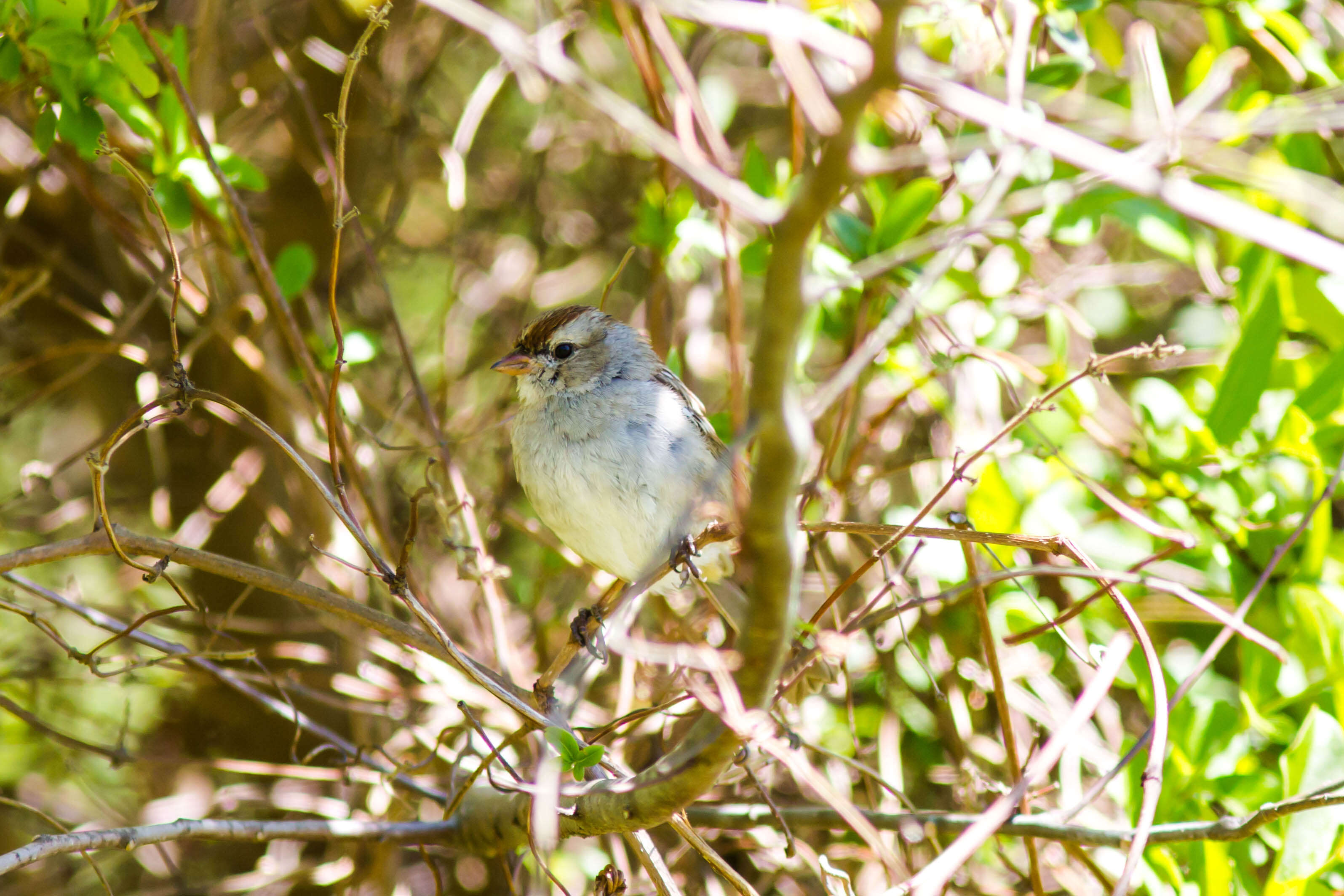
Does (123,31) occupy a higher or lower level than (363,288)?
higher

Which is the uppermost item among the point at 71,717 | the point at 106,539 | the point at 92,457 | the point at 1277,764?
the point at 92,457

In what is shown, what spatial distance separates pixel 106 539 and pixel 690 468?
144 cm

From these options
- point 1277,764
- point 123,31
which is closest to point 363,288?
point 123,31

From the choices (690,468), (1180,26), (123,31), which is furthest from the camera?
(1180,26)

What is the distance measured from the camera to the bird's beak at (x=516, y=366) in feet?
10.4

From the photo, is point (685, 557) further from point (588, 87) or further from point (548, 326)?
point (588, 87)

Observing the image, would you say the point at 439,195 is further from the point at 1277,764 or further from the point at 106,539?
the point at 1277,764

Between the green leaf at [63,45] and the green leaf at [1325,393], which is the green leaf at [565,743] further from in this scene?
the green leaf at [1325,393]

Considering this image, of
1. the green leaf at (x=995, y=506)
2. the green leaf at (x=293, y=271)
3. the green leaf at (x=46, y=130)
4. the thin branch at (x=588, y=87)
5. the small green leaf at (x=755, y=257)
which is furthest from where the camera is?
the small green leaf at (x=755, y=257)

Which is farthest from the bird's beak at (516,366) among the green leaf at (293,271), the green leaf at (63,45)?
the green leaf at (63,45)

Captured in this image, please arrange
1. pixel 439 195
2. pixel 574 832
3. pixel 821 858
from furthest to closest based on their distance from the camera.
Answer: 1. pixel 439 195
2. pixel 574 832
3. pixel 821 858

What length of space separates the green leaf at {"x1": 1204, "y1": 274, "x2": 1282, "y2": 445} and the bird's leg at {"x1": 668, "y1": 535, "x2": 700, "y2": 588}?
4.53 feet

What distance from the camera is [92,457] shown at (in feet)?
5.96

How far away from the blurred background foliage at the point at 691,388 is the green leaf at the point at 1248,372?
11mm
